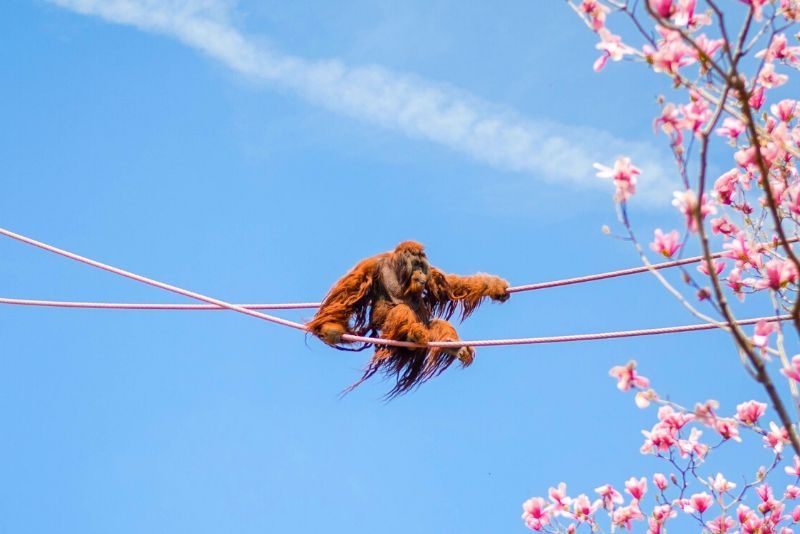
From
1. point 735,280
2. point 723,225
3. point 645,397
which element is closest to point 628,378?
point 645,397

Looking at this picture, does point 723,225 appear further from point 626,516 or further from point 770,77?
point 626,516

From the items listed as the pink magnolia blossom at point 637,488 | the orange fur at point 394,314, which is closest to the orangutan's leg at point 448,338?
the orange fur at point 394,314

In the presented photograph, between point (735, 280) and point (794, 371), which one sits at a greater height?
point (735, 280)

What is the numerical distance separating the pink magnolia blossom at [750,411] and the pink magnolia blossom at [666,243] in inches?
40.2

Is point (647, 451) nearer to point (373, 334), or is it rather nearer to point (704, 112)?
point (373, 334)

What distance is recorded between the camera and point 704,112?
9.77 ft

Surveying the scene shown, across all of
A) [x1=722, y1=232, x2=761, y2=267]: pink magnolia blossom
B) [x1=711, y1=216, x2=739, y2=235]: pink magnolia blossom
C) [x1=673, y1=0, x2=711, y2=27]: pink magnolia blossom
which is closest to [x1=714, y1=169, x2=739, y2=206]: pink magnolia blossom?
[x1=711, y1=216, x2=739, y2=235]: pink magnolia blossom

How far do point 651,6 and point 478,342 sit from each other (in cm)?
212

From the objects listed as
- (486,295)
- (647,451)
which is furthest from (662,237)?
(486,295)

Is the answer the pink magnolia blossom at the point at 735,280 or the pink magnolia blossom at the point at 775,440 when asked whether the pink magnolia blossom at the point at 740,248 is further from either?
the pink magnolia blossom at the point at 775,440

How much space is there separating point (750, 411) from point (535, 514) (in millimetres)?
1495

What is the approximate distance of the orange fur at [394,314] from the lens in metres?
4.76

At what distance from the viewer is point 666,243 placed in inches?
118

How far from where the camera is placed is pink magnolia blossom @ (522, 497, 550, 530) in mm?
4945
